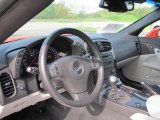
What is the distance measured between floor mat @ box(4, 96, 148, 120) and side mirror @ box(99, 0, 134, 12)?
0.91 meters

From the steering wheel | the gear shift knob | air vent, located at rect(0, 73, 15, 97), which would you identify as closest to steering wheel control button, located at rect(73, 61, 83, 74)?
the steering wheel

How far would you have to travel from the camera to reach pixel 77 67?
1809mm

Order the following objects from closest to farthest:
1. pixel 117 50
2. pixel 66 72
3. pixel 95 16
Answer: pixel 66 72 → pixel 117 50 → pixel 95 16

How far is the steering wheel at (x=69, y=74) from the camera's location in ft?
5.39

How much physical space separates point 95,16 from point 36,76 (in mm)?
2663

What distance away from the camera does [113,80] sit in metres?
2.29

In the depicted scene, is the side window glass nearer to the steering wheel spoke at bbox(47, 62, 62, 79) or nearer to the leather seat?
the leather seat

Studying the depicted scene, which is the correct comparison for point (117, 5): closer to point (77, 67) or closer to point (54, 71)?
point (77, 67)

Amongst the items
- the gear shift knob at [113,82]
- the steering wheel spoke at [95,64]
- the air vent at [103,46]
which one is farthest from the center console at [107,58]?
the steering wheel spoke at [95,64]

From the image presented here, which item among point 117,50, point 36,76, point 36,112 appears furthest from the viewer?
point 117,50

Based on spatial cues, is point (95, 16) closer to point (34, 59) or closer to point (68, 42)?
point (68, 42)

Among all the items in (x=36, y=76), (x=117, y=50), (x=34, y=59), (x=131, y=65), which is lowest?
(x=131, y=65)

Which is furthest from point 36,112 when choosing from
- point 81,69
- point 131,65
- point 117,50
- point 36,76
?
point 131,65

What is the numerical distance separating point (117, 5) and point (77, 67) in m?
1.15
